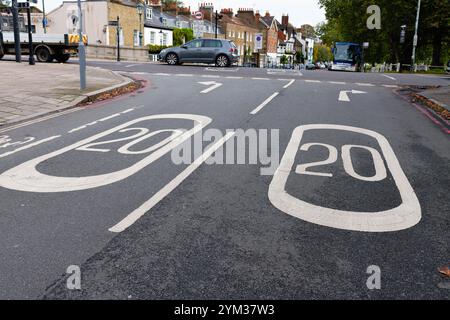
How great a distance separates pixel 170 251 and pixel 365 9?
55358 mm

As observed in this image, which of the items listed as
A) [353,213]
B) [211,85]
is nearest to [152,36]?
[211,85]

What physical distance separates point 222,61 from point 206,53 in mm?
1082

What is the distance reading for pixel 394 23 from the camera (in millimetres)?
49125

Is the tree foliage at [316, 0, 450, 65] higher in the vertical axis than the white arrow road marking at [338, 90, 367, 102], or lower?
higher

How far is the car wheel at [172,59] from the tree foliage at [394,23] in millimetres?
31958

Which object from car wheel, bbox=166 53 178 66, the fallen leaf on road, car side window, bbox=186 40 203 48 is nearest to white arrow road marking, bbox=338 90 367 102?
the fallen leaf on road

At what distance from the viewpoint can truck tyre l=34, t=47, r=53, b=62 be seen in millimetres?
24125

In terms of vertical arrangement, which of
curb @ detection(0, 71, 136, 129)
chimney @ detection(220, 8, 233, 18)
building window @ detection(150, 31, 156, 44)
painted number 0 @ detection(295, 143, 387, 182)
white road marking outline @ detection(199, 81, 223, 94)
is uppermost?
chimney @ detection(220, 8, 233, 18)

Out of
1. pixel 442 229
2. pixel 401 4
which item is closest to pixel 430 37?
pixel 401 4

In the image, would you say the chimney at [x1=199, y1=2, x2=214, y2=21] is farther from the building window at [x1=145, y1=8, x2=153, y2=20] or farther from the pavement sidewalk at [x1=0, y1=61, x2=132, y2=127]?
the pavement sidewalk at [x1=0, y1=61, x2=132, y2=127]

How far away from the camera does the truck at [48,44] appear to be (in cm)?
2353

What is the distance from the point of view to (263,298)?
292 centimetres

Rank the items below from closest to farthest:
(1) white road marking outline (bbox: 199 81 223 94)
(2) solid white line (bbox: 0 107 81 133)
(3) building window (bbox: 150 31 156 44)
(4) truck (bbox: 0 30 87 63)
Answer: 1. (2) solid white line (bbox: 0 107 81 133)
2. (1) white road marking outline (bbox: 199 81 223 94)
3. (4) truck (bbox: 0 30 87 63)
4. (3) building window (bbox: 150 31 156 44)

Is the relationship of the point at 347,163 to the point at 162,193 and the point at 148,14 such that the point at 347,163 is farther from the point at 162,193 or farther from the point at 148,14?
the point at 148,14
